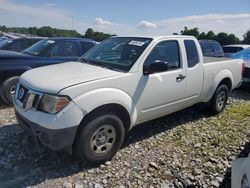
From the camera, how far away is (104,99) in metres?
3.56

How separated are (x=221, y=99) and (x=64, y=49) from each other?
416 cm

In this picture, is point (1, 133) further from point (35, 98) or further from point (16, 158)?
point (35, 98)

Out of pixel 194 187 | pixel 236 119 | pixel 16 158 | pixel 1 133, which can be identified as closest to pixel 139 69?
pixel 194 187

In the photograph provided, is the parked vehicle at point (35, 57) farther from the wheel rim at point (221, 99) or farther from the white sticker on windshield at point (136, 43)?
the wheel rim at point (221, 99)

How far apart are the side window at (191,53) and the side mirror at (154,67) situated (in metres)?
1.10

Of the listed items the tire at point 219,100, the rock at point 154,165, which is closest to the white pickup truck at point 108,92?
the rock at point 154,165

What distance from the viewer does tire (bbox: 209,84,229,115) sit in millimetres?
5930

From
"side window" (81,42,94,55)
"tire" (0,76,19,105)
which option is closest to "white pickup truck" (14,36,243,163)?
"tire" (0,76,19,105)

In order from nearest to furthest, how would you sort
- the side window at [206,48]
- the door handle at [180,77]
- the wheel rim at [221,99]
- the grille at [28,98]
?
1. the grille at [28,98]
2. the door handle at [180,77]
3. the wheel rim at [221,99]
4. the side window at [206,48]

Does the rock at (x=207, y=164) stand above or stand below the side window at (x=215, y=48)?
below

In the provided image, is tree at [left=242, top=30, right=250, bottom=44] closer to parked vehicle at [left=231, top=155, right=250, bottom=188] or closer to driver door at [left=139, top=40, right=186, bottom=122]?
driver door at [left=139, top=40, right=186, bottom=122]

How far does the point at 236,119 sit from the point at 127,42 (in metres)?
3.12

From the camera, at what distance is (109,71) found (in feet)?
12.9

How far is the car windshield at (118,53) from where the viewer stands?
418 cm
